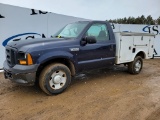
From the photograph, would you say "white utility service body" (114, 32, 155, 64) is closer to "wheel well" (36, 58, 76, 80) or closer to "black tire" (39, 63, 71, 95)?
"wheel well" (36, 58, 76, 80)

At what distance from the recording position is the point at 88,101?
4.34 meters

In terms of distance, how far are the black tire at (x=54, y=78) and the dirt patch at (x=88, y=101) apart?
0.61 ft

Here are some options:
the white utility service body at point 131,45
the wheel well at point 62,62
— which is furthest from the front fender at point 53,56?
the white utility service body at point 131,45

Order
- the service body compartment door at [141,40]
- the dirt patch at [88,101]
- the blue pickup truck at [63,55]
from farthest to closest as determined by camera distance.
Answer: the service body compartment door at [141,40]
the blue pickup truck at [63,55]
the dirt patch at [88,101]

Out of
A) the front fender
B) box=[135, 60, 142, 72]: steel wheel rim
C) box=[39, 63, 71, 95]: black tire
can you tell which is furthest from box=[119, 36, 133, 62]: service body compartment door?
box=[39, 63, 71, 95]: black tire

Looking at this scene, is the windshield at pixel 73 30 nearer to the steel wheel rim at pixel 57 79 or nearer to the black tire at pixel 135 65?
the steel wheel rim at pixel 57 79

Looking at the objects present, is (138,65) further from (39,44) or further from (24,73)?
(24,73)

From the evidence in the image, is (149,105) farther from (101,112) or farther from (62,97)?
(62,97)

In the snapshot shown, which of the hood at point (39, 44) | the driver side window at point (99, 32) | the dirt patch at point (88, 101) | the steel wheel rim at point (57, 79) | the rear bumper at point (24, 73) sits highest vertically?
the driver side window at point (99, 32)

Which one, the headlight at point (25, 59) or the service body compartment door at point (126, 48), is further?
the service body compartment door at point (126, 48)

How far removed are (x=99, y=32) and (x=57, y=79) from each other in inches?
84.3

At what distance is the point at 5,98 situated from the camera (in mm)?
4504

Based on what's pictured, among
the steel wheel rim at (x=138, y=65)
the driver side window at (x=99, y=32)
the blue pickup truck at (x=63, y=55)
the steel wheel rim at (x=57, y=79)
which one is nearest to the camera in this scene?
the blue pickup truck at (x=63, y=55)

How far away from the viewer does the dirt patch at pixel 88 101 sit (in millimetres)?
3691
